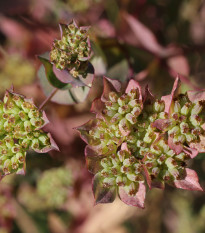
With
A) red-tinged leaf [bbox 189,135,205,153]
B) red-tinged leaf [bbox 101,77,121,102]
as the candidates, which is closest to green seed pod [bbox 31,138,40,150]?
red-tinged leaf [bbox 101,77,121,102]

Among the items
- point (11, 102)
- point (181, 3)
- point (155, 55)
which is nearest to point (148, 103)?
point (11, 102)

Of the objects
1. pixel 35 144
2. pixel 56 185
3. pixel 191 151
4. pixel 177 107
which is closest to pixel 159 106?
pixel 177 107

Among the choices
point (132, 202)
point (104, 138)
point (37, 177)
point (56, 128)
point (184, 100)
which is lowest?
point (37, 177)

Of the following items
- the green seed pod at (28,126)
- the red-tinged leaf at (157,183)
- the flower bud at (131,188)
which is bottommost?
the flower bud at (131,188)

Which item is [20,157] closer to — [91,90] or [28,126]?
[28,126]

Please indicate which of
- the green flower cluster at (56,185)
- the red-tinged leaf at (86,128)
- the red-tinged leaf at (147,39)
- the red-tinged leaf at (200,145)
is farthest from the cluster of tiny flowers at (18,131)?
the red-tinged leaf at (147,39)

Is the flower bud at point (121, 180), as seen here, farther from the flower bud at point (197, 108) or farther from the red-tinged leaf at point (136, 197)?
the flower bud at point (197, 108)

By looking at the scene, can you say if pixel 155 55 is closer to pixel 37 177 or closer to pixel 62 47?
pixel 62 47
